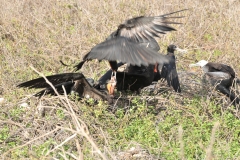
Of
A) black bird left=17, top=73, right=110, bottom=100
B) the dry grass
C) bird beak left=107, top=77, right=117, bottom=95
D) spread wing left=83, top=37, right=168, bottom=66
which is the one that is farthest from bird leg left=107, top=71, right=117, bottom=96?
spread wing left=83, top=37, right=168, bottom=66

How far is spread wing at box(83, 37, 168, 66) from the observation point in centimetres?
357

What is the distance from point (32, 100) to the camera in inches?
170

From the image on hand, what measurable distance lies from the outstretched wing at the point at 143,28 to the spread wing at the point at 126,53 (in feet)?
2.01

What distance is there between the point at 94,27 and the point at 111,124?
291cm

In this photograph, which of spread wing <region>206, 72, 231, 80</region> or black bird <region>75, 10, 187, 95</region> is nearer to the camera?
black bird <region>75, 10, 187, 95</region>

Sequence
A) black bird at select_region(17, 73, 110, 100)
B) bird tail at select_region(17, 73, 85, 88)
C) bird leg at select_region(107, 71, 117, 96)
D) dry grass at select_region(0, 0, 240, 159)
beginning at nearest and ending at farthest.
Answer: bird tail at select_region(17, 73, 85, 88) → black bird at select_region(17, 73, 110, 100) → bird leg at select_region(107, 71, 117, 96) → dry grass at select_region(0, 0, 240, 159)

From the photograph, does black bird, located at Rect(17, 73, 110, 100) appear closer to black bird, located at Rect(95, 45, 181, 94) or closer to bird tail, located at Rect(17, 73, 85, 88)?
bird tail, located at Rect(17, 73, 85, 88)

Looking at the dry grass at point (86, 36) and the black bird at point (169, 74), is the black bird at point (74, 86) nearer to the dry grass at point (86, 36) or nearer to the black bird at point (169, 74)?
the dry grass at point (86, 36)

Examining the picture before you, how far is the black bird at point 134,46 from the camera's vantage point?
11.9 feet

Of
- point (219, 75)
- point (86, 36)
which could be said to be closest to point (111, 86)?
point (219, 75)

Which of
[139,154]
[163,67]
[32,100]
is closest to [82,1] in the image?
[163,67]

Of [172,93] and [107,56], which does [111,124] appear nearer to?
[107,56]

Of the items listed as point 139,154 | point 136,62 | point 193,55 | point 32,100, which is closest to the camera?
point 139,154

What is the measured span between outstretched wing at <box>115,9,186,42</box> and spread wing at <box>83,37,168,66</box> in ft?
2.01
